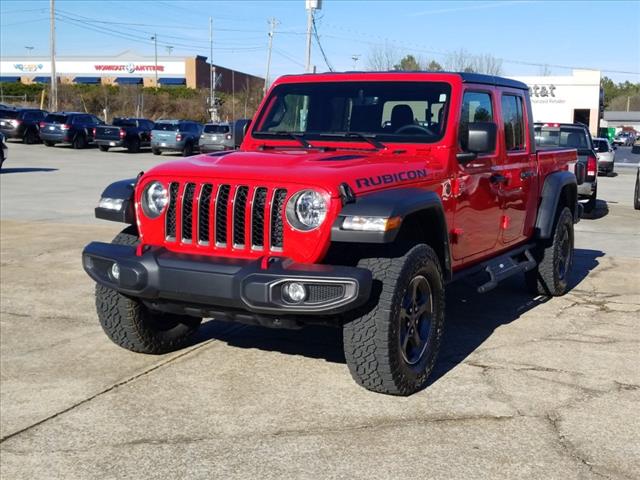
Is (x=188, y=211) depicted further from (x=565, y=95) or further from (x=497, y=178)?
(x=565, y=95)

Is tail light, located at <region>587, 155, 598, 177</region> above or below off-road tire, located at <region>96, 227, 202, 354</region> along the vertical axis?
above

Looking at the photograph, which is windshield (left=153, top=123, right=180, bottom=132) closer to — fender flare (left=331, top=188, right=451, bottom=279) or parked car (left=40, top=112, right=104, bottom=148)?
parked car (left=40, top=112, right=104, bottom=148)

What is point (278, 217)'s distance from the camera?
4270mm

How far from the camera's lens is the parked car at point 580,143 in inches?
564

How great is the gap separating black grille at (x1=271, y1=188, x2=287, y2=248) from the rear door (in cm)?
239

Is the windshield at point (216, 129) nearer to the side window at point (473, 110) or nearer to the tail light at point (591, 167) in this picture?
the tail light at point (591, 167)

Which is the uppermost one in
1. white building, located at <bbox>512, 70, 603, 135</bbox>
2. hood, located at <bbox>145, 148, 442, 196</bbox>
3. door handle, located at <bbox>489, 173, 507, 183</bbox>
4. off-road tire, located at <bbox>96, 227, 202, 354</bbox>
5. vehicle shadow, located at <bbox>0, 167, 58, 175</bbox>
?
white building, located at <bbox>512, 70, 603, 135</bbox>

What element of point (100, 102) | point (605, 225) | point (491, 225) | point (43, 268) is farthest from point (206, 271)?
point (100, 102)

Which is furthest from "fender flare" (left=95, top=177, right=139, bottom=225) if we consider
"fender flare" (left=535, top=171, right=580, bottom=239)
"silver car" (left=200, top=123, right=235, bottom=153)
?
"silver car" (left=200, top=123, right=235, bottom=153)

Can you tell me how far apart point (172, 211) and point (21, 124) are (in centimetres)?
3316

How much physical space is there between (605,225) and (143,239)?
10211 mm

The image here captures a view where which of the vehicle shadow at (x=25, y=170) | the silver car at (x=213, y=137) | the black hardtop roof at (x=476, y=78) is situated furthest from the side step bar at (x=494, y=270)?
the silver car at (x=213, y=137)

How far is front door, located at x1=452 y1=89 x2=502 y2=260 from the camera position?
539 cm

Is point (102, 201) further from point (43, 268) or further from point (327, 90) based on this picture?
point (43, 268)
